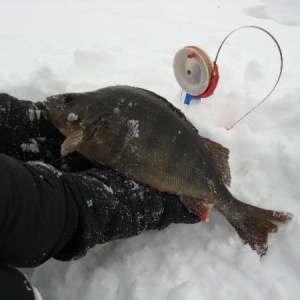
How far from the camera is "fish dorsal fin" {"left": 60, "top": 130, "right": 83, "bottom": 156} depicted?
183cm

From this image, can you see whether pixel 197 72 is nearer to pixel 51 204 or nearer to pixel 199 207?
pixel 199 207

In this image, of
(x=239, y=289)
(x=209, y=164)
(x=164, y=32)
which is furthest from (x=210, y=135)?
(x=164, y=32)

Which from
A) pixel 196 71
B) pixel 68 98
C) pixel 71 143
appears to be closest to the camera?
pixel 71 143

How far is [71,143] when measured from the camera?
72.5 inches

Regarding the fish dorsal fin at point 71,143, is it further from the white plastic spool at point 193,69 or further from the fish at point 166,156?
the white plastic spool at point 193,69

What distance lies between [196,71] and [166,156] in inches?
28.5

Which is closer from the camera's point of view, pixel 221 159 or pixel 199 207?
pixel 199 207

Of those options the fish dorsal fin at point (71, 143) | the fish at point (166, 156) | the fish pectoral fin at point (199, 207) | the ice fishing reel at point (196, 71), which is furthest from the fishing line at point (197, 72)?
the fish dorsal fin at point (71, 143)

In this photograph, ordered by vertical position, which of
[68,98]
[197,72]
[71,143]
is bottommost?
[71,143]

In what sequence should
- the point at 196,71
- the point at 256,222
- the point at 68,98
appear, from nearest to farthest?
the point at 256,222, the point at 68,98, the point at 196,71

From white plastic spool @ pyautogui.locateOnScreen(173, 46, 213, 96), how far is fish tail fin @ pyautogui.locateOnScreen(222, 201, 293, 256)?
803 mm

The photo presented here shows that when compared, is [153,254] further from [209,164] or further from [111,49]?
[111,49]

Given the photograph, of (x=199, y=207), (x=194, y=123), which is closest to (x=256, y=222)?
(x=199, y=207)

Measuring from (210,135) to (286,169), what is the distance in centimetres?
47
